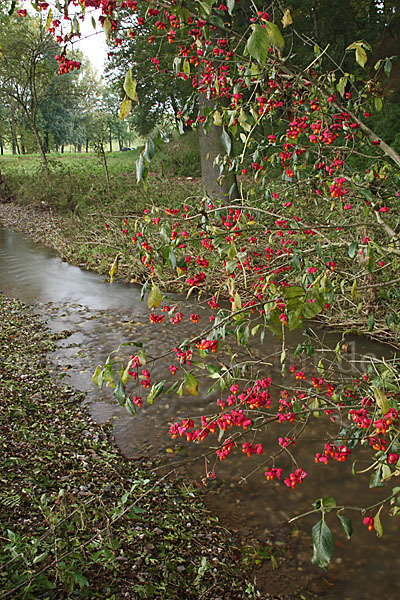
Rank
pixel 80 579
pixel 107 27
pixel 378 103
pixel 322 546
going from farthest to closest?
pixel 378 103, pixel 80 579, pixel 107 27, pixel 322 546

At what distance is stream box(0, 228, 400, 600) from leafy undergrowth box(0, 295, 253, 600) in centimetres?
23

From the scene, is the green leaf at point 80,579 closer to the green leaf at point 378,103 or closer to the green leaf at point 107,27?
the green leaf at point 107,27

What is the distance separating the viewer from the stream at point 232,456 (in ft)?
7.93

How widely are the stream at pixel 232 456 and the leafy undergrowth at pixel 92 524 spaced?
0.23 m

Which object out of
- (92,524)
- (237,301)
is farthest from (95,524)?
(237,301)

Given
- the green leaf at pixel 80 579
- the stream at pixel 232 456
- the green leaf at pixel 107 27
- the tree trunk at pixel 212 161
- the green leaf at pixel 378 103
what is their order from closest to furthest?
the green leaf at pixel 107 27
the green leaf at pixel 80 579
the stream at pixel 232 456
the green leaf at pixel 378 103
the tree trunk at pixel 212 161

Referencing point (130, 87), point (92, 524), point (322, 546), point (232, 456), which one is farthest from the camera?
point (232, 456)

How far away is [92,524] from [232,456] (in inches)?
45.1

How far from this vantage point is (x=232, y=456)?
3.26 m

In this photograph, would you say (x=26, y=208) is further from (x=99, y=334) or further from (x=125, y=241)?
(x=99, y=334)

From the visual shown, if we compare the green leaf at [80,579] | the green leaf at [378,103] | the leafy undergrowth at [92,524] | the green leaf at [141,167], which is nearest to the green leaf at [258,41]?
the green leaf at [141,167]

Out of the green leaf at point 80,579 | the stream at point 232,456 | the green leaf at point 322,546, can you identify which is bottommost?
the stream at point 232,456

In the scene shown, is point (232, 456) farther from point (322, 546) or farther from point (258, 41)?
point (258, 41)

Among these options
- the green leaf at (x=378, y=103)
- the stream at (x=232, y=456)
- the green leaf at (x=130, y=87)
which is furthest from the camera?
the green leaf at (x=378, y=103)
